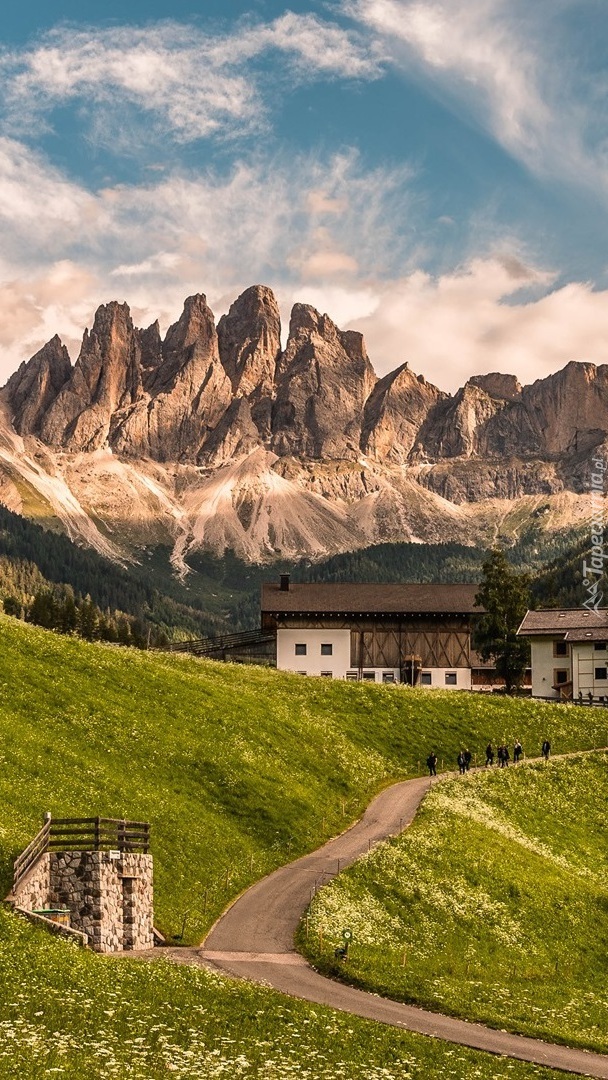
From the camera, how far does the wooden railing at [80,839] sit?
3562 cm

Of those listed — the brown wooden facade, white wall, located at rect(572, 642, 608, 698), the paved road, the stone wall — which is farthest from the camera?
the brown wooden facade

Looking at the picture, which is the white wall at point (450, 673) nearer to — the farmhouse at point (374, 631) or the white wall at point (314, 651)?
the farmhouse at point (374, 631)

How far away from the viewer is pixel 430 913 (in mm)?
46625

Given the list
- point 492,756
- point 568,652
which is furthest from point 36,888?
point 568,652

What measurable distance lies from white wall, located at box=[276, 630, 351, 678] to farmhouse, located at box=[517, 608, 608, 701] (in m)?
21.0

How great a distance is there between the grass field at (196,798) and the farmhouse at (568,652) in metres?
19.1

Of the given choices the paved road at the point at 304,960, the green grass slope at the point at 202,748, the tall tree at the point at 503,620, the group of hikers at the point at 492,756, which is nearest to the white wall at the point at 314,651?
the tall tree at the point at 503,620

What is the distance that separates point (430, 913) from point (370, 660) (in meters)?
79.4

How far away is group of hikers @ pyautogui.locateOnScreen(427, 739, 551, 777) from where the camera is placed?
239ft

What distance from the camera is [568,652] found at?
11275 centimetres

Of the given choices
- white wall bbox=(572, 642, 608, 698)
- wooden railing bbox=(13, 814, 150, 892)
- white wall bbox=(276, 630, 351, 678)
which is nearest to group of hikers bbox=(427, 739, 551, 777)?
white wall bbox=(572, 642, 608, 698)

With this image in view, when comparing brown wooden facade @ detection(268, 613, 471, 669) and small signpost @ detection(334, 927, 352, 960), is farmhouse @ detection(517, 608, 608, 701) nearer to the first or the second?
brown wooden facade @ detection(268, 613, 471, 669)

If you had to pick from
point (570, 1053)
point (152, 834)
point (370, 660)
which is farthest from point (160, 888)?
point (370, 660)

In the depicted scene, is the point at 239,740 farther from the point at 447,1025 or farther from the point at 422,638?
the point at 422,638
